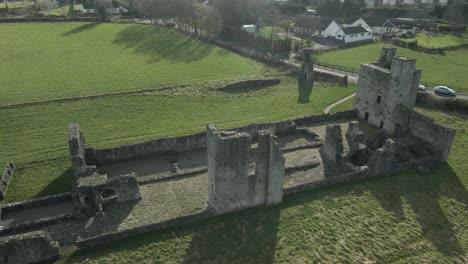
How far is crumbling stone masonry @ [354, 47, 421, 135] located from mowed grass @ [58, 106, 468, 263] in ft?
26.6

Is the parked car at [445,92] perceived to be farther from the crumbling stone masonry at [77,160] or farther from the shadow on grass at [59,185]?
the shadow on grass at [59,185]

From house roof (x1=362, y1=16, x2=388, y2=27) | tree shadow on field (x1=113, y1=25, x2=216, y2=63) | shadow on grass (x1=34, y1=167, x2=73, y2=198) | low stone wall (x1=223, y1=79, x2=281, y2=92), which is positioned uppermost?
house roof (x1=362, y1=16, x2=388, y2=27)

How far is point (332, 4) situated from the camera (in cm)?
9625

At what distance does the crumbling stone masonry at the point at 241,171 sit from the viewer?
1967 centimetres

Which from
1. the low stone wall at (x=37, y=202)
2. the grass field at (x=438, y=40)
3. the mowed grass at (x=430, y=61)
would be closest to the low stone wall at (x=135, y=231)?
the low stone wall at (x=37, y=202)

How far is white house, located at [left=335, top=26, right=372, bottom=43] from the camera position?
70.9 m

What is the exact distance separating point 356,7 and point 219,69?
2416 inches

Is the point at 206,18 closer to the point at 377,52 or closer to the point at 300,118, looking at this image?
the point at 377,52

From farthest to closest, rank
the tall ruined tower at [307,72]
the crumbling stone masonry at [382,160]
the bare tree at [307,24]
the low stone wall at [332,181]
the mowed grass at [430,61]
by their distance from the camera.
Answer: the bare tree at [307,24] < the mowed grass at [430,61] < the tall ruined tower at [307,72] < the crumbling stone masonry at [382,160] < the low stone wall at [332,181]

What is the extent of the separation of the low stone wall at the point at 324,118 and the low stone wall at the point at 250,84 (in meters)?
11.8

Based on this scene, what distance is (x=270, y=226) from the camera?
68.4 feet

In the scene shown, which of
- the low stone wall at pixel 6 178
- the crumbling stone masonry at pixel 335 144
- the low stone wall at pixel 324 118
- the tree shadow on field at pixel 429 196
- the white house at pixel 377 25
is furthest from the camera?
the white house at pixel 377 25

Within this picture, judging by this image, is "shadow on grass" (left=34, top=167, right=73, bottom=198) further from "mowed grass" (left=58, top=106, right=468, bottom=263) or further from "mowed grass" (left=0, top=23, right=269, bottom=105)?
"mowed grass" (left=0, top=23, right=269, bottom=105)

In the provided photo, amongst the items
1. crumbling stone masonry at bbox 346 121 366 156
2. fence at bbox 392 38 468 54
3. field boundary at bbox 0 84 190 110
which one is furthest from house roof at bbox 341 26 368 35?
crumbling stone masonry at bbox 346 121 366 156
